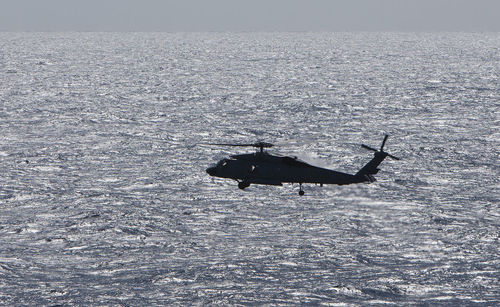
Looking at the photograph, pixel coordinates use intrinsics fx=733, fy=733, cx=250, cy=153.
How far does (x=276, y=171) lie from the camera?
54844mm

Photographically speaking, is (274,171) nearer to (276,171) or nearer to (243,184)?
(276,171)

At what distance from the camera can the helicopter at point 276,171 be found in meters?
54.6

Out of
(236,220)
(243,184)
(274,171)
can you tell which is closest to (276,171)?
(274,171)

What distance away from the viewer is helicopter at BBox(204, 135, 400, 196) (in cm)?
5459

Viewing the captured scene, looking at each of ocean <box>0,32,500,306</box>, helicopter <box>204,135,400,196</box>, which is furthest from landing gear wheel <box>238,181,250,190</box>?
ocean <box>0,32,500,306</box>

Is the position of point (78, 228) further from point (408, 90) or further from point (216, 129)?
point (408, 90)

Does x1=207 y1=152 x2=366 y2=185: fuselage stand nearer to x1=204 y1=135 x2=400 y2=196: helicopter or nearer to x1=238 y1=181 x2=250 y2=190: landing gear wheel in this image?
x1=204 y1=135 x2=400 y2=196: helicopter

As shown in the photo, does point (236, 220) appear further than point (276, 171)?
Yes

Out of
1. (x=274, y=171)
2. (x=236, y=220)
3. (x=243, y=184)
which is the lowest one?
(x=236, y=220)

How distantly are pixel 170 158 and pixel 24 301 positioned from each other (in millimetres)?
42376

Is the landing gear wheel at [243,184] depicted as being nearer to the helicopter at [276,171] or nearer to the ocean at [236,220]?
the helicopter at [276,171]

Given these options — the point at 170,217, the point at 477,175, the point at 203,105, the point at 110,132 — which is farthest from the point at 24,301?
the point at 203,105

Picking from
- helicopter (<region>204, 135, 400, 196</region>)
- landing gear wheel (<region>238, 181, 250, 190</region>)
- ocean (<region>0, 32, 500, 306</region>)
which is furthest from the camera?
landing gear wheel (<region>238, 181, 250, 190</region>)

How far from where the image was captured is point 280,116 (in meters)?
129
